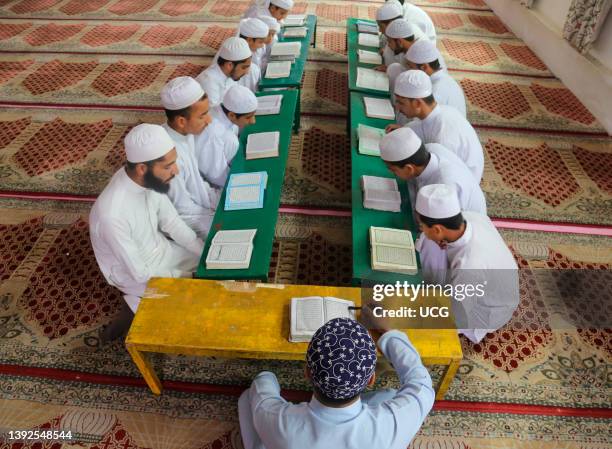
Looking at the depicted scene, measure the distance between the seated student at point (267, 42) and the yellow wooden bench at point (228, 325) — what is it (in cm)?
343

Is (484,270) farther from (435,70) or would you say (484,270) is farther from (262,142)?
(435,70)

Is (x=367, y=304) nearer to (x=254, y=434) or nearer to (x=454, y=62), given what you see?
(x=254, y=434)

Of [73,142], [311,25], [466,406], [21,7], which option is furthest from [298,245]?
[21,7]

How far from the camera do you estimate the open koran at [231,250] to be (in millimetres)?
2375

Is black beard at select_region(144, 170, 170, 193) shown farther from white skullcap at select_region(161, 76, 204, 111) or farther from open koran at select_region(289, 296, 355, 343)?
open koran at select_region(289, 296, 355, 343)

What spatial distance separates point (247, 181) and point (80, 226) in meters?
1.56

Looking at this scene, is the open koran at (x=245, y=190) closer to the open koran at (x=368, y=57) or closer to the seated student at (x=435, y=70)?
the seated student at (x=435, y=70)

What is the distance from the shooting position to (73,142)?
4.40 metres

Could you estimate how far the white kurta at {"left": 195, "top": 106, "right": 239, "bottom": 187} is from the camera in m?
3.11

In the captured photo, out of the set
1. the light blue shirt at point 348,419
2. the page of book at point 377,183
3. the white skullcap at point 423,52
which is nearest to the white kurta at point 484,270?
the page of book at point 377,183

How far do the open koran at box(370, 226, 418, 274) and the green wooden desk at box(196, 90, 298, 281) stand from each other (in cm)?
61

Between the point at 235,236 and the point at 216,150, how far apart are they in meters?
0.88

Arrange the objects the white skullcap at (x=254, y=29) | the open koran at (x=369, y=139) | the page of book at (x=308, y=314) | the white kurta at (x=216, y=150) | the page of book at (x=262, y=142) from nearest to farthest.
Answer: the page of book at (x=308, y=314) → the white kurta at (x=216, y=150) → the page of book at (x=262, y=142) → the open koran at (x=369, y=139) → the white skullcap at (x=254, y=29)

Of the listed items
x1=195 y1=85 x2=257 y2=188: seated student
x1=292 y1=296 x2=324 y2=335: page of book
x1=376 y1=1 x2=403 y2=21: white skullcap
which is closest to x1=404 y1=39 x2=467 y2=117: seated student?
x1=376 y1=1 x2=403 y2=21: white skullcap
